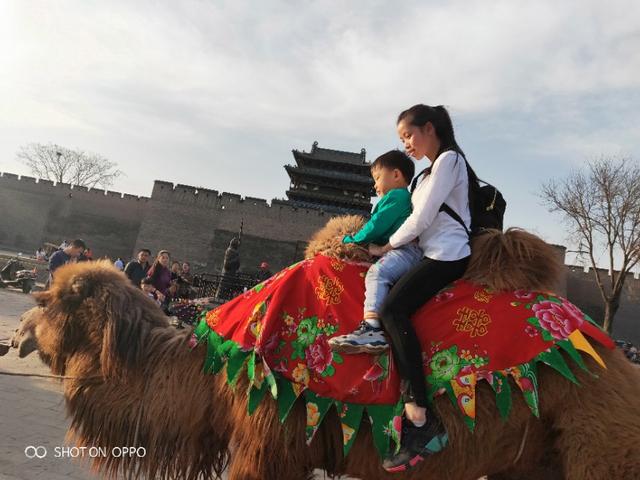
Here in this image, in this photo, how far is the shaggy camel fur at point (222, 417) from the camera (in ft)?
5.74

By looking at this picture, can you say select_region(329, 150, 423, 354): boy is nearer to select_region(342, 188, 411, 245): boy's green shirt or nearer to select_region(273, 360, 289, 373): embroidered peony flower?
select_region(342, 188, 411, 245): boy's green shirt

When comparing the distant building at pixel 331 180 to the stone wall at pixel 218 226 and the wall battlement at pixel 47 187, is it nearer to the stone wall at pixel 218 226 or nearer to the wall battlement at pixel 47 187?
the stone wall at pixel 218 226

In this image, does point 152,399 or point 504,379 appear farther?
point 152,399

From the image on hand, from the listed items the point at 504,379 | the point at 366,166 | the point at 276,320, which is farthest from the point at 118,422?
the point at 366,166

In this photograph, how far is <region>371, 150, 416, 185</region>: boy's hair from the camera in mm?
2311

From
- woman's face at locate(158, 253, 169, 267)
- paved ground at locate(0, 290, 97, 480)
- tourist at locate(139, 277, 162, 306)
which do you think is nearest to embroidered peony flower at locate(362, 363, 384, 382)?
paved ground at locate(0, 290, 97, 480)

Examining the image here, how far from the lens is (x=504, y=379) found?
5.86ft

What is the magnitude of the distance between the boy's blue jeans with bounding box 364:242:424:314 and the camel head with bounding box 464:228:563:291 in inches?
9.5

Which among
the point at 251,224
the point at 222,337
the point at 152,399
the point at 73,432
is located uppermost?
the point at 251,224

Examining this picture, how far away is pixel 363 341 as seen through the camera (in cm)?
185

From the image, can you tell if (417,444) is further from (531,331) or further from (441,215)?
(441,215)

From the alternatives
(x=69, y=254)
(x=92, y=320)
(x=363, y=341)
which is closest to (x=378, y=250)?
(x=363, y=341)

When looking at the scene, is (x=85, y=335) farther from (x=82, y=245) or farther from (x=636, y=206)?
(x=636, y=206)

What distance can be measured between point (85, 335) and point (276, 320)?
38.8 inches
